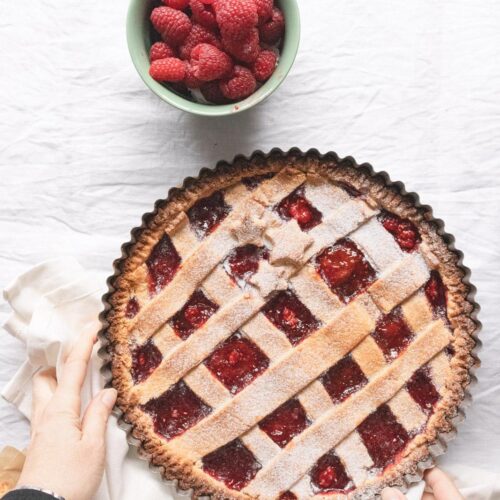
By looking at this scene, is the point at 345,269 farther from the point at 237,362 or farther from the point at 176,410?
the point at 176,410

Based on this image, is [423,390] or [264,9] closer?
[264,9]

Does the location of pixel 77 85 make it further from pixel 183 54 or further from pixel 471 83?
pixel 471 83

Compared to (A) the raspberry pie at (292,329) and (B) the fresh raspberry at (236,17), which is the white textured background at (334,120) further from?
(B) the fresh raspberry at (236,17)

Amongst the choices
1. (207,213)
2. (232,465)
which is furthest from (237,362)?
(207,213)

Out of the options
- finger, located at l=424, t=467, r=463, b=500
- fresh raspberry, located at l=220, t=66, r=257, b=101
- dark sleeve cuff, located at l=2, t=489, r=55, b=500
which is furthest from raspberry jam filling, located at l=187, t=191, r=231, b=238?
finger, located at l=424, t=467, r=463, b=500

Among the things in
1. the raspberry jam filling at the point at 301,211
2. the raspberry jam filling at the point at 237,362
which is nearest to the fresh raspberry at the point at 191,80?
the raspberry jam filling at the point at 301,211

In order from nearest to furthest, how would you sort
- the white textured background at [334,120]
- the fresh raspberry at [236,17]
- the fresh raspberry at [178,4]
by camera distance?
the fresh raspberry at [236,17] < the fresh raspberry at [178,4] < the white textured background at [334,120]
